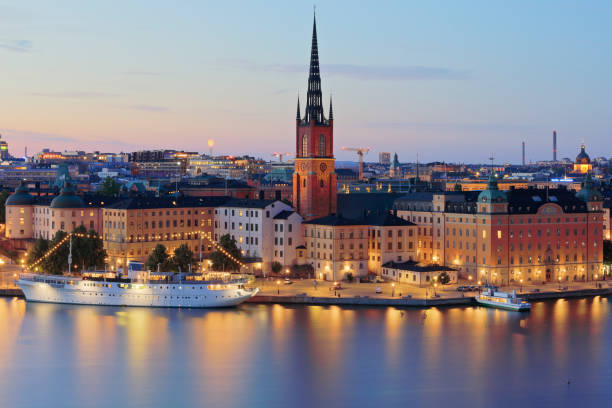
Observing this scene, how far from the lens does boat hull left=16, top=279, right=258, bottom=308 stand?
55094mm

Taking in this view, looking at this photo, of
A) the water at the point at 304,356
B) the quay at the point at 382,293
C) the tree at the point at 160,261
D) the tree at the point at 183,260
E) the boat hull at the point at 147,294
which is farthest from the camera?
the tree at the point at 183,260

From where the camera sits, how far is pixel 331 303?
5491 centimetres

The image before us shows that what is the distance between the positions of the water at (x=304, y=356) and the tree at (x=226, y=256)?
610 cm

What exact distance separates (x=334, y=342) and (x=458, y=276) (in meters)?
16.0

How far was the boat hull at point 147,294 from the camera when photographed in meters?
55.1

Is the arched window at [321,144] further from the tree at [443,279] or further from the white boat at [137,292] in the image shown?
the white boat at [137,292]

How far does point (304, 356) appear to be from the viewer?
1742 inches

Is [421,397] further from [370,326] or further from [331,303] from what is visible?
[331,303]

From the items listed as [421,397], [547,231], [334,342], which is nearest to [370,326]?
[334,342]

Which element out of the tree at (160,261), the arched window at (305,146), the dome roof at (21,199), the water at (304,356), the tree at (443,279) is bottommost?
the water at (304,356)

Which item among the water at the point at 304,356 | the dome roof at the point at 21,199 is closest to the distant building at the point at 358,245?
the water at the point at 304,356

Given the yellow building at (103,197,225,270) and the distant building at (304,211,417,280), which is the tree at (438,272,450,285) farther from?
the yellow building at (103,197,225,270)

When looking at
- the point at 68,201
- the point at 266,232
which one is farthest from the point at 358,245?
the point at 68,201

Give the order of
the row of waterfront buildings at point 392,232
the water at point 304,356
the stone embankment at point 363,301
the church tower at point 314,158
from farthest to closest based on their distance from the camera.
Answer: the church tower at point 314,158, the row of waterfront buildings at point 392,232, the stone embankment at point 363,301, the water at point 304,356
